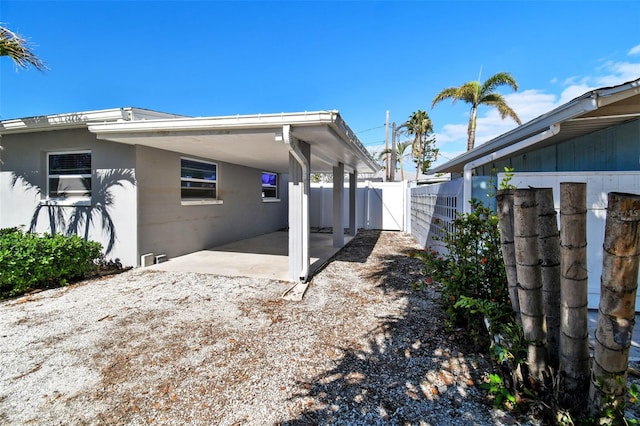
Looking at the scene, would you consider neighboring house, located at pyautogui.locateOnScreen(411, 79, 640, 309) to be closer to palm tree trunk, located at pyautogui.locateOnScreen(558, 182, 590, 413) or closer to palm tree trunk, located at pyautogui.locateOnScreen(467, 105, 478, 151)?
palm tree trunk, located at pyautogui.locateOnScreen(558, 182, 590, 413)

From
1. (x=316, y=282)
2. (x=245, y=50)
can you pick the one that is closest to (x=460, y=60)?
(x=245, y=50)

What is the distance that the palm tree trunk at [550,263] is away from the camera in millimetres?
2076

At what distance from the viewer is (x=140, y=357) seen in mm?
3053

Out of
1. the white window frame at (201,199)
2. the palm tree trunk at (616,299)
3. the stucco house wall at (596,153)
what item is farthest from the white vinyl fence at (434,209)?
the white window frame at (201,199)

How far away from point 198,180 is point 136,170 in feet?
7.26

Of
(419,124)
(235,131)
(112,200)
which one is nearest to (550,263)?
(235,131)

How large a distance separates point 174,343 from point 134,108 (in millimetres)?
5017

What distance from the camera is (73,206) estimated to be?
6750 millimetres

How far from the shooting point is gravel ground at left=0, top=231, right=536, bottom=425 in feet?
7.44

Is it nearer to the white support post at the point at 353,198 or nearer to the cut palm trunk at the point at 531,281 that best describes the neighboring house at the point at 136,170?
the cut palm trunk at the point at 531,281

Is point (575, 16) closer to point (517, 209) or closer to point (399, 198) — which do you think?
point (517, 209)

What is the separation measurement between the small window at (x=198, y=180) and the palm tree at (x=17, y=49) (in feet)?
10.6

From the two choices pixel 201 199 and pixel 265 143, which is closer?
pixel 265 143

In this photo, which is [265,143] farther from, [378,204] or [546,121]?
[378,204]
